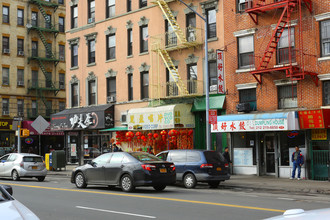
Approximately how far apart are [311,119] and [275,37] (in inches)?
185

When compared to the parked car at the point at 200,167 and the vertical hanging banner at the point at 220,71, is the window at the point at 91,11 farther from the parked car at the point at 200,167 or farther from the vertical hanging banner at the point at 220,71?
the parked car at the point at 200,167

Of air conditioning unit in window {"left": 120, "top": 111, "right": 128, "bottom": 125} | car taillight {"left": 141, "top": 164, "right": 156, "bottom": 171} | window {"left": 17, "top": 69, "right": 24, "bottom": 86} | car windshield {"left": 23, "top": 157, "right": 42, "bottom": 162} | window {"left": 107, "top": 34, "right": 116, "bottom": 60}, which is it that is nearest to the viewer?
car taillight {"left": 141, "top": 164, "right": 156, "bottom": 171}

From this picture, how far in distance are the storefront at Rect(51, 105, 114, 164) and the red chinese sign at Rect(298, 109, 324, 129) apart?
1543 centimetres

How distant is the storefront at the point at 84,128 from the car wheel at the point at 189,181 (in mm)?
14743

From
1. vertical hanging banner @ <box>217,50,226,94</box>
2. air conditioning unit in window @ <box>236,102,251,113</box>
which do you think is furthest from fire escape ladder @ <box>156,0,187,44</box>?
air conditioning unit in window @ <box>236,102,251,113</box>

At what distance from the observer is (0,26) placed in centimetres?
5069

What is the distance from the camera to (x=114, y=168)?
17.3 metres

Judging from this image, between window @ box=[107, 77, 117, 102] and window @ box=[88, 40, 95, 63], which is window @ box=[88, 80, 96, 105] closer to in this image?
window @ box=[88, 40, 95, 63]

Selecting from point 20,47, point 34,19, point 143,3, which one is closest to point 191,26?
point 143,3

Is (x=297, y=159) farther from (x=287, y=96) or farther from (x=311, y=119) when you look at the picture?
(x=287, y=96)

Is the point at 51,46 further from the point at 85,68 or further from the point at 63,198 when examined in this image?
the point at 63,198

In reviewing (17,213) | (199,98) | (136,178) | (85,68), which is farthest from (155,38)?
(17,213)

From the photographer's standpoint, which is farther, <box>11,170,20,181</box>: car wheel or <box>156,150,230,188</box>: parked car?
<box>11,170,20,181</box>: car wheel

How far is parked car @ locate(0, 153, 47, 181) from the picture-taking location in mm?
23688
